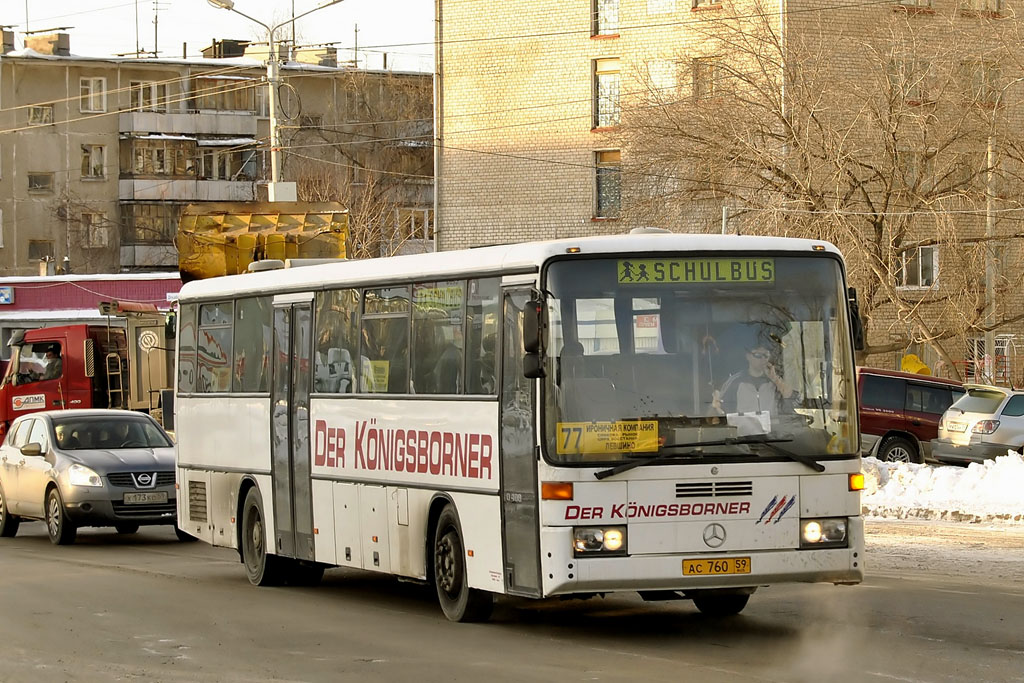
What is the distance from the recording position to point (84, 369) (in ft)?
116

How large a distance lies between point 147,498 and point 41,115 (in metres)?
69.9

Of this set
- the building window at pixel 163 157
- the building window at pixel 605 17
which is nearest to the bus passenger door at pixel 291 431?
the building window at pixel 605 17

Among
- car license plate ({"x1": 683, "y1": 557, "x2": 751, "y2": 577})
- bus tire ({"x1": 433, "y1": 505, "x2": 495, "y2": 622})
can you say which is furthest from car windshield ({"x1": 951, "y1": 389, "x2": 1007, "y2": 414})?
car license plate ({"x1": 683, "y1": 557, "x2": 751, "y2": 577})

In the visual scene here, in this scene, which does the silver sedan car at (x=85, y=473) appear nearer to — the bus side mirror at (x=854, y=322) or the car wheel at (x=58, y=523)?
the car wheel at (x=58, y=523)

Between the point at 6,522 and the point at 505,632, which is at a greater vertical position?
the point at 505,632

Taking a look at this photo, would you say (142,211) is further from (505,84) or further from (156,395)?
(156,395)

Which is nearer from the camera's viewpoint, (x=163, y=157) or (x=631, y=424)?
(x=631, y=424)

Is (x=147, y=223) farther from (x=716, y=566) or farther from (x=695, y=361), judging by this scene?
(x=716, y=566)

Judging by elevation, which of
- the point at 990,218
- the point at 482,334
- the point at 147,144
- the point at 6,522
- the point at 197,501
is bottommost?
→ the point at 6,522

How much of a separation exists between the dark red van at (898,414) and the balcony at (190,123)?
203 ft

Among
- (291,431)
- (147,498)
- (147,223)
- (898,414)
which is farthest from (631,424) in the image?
Result: (147,223)

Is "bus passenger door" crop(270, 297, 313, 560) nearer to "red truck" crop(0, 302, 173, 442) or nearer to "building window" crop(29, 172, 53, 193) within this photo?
"red truck" crop(0, 302, 173, 442)

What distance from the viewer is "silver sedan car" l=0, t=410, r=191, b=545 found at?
20.5 meters

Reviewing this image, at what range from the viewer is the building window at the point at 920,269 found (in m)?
38.5
